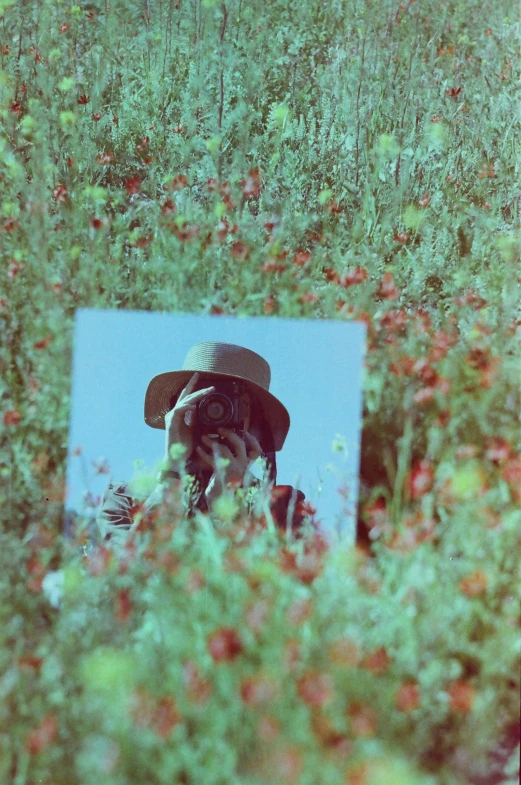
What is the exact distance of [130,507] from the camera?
4.58ft

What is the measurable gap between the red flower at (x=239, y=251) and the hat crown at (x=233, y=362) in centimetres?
19

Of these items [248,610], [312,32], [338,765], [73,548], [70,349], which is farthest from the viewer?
[312,32]

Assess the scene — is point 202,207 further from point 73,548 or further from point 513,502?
point 513,502

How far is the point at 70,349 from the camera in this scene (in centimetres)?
146

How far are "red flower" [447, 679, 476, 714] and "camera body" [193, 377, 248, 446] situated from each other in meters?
0.61

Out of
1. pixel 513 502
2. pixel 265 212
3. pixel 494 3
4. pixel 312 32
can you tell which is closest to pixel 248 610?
pixel 513 502

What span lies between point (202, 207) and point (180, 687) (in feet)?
3.11

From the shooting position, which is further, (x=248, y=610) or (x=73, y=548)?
(x=73, y=548)

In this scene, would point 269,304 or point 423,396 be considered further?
point 269,304

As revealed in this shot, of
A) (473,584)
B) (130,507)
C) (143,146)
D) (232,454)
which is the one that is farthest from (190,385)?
(473,584)

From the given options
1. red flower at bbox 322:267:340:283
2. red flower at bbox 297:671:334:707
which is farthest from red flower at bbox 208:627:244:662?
red flower at bbox 322:267:340:283

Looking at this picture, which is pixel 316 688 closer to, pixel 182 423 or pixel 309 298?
pixel 182 423

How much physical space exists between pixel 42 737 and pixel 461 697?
0.63 m

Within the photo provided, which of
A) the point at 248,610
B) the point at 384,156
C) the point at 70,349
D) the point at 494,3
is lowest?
the point at 248,610
